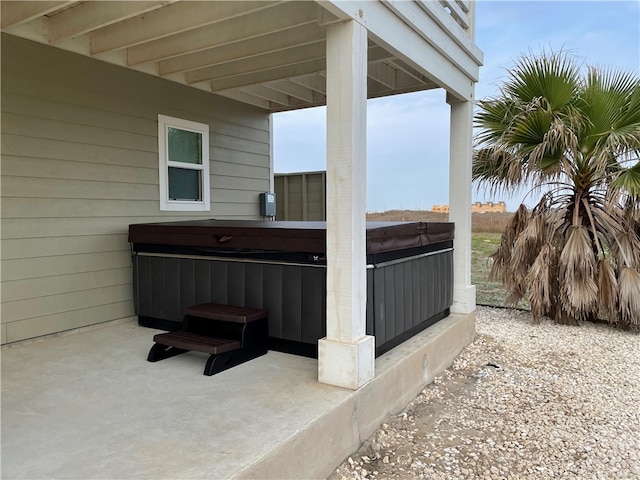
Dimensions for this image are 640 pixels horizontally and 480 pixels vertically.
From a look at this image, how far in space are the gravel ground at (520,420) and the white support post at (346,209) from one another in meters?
0.47

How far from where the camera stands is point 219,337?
9.98 feet

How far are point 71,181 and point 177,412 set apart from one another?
Answer: 7.49ft

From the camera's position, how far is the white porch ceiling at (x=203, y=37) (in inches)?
110

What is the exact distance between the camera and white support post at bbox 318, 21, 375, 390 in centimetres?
243

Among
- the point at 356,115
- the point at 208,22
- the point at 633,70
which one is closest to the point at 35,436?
the point at 356,115

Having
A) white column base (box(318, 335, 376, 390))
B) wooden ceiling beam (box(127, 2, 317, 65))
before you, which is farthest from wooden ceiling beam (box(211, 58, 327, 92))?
white column base (box(318, 335, 376, 390))

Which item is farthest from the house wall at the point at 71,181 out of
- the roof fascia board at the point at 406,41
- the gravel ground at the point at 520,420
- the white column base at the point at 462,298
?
the white column base at the point at 462,298

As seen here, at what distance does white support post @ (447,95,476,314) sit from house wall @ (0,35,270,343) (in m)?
2.71

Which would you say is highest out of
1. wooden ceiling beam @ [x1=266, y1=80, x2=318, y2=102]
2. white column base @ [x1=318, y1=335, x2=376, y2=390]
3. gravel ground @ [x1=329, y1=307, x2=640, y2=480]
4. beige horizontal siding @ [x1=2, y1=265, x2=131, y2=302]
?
wooden ceiling beam @ [x1=266, y1=80, x2=318, y2=102]

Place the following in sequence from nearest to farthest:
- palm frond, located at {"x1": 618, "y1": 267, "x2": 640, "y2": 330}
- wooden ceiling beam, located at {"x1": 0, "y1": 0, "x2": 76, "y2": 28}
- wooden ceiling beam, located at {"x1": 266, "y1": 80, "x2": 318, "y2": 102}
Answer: wooden ceiling beam, located at {"x1": 0, "y1": 0, "x2": 76, "y2": 28}
palm frond, located at {"x1": 618, "y1": 267, "x2": 640, "y2": 330}
wooden ceiling beam, located at {"x1": 266, "y1": 80, "x2": 318, "y2": 102}

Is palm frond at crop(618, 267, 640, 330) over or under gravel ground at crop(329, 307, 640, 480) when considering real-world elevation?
over

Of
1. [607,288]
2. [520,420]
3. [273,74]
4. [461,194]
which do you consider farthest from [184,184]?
[607,288]

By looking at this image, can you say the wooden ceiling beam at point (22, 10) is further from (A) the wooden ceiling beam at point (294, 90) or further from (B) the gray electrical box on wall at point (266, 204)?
(B) the gray electrical box on wall at point (266, 204)

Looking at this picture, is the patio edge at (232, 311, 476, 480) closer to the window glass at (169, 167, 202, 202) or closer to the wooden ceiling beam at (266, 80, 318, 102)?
the window glass at (169, 167, 202, 202)
